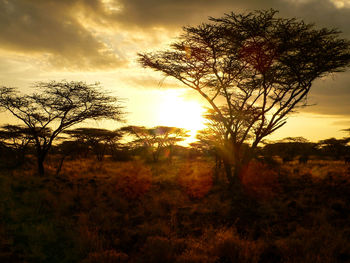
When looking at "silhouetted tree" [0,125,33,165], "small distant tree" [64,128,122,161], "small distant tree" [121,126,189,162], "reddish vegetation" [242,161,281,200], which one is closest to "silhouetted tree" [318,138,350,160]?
"small distant tree" [121,126,189,162]

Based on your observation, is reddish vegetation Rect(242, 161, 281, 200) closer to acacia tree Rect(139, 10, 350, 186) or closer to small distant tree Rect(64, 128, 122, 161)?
acacia tree Rect(139, 10, 350, 186)

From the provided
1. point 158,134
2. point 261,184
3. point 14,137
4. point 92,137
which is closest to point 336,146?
point 158,134

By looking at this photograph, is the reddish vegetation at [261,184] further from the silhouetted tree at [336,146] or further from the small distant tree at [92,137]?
the silhouetted tree at [336,146]

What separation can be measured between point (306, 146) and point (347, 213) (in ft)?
A: 101

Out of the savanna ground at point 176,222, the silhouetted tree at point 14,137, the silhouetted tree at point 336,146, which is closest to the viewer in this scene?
the savanna ground at point 176,222

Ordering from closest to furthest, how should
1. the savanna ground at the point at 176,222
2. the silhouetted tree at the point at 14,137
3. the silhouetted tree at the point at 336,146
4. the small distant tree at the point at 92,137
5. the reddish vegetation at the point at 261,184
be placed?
the savanna ground at the point at 176,222 → the reddish vegetation at the point at 261,184 → the small distant tree at the point at 92,137 → the silhouetted tree at the point at 14,137 → the silhouetted tree at the point at 336,146

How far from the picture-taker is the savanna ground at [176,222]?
16.7 ft

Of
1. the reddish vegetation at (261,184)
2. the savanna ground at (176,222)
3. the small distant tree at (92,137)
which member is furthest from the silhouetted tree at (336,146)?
the small distant tree at (92,137)

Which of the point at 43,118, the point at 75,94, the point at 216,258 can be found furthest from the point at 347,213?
the point at 43,118

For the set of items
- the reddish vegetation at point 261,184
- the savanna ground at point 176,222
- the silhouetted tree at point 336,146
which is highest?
the silhouetted tree at point 336,146

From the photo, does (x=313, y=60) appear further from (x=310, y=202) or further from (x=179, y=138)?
(x=179, y=138)

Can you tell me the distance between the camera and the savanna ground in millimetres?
5078

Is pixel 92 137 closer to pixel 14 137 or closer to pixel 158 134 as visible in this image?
pixel 14 137

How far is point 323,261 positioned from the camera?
446cm
